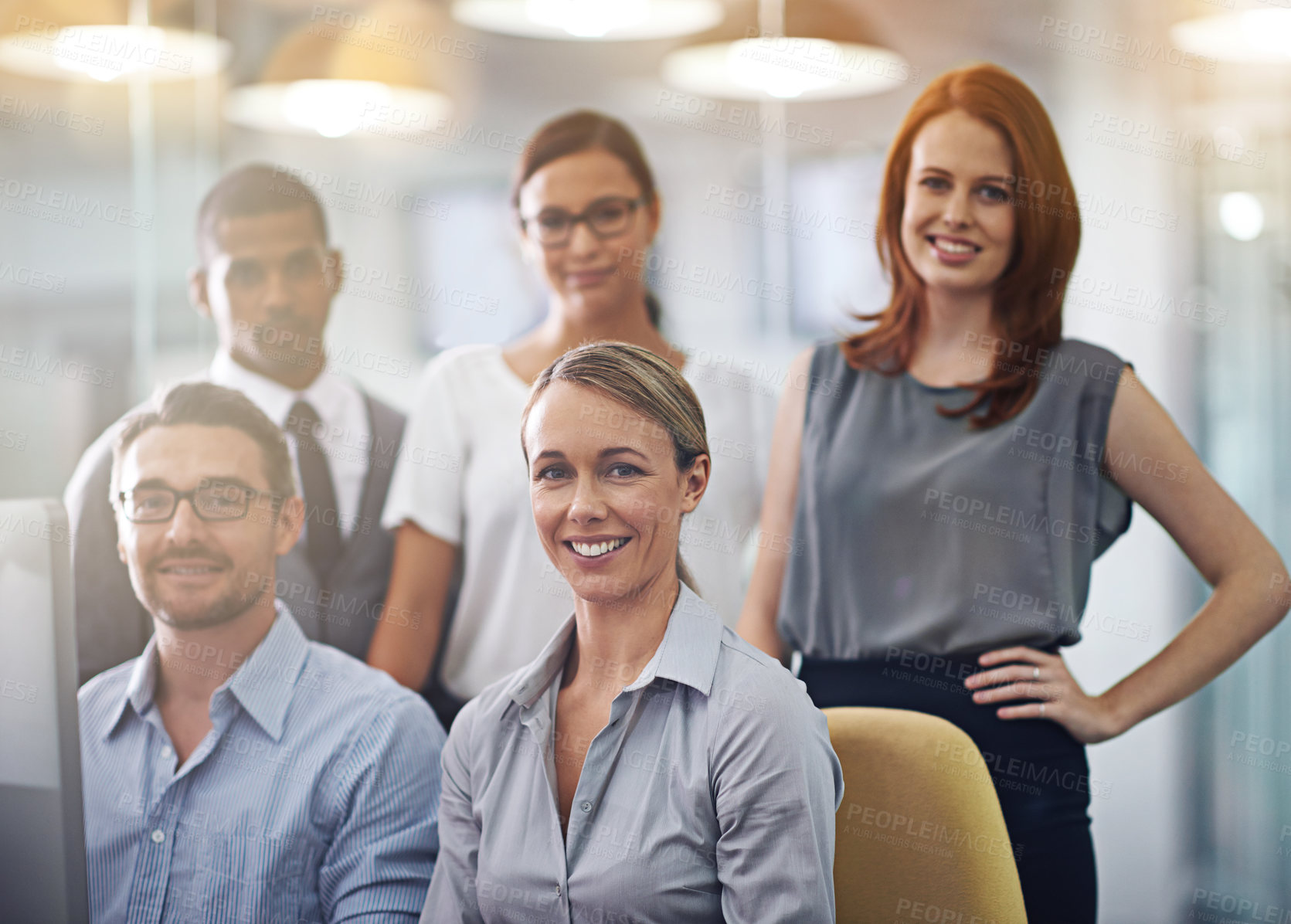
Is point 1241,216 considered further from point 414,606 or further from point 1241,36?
point 414,606

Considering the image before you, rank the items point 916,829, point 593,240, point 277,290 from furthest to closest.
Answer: point 277,290 → point 593,240 → point 916,829

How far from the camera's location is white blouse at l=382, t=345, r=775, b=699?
2260 mm

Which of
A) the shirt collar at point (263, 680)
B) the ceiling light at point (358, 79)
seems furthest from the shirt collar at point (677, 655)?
the ceiling light at point (358, 79)

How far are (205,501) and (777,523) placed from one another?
116cm

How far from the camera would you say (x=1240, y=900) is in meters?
2.12

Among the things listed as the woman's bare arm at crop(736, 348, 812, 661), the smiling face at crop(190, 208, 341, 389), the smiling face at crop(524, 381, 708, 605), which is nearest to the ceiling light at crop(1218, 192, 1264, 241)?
the woman's bare arm at crop(736, 348, 812, 661)

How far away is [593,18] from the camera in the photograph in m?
2.47

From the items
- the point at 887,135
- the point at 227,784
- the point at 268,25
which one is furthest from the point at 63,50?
the point at 887,135

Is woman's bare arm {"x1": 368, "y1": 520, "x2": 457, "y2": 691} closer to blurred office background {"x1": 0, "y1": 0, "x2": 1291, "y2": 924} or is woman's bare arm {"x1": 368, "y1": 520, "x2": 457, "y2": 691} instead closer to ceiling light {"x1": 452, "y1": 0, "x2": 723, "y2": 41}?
blurred office background {"x1": 0, "y1": 0, "x2": 1291, "y2": 924}

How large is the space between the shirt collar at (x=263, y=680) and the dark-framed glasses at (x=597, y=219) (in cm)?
99

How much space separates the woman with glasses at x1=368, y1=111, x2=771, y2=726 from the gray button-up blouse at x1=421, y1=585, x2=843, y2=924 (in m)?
0.60

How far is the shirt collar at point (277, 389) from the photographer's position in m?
2.59

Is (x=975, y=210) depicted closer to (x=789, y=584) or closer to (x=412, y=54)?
(x=789, y=584)

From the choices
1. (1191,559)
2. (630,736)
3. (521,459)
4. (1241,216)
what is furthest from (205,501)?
(1241,216)
